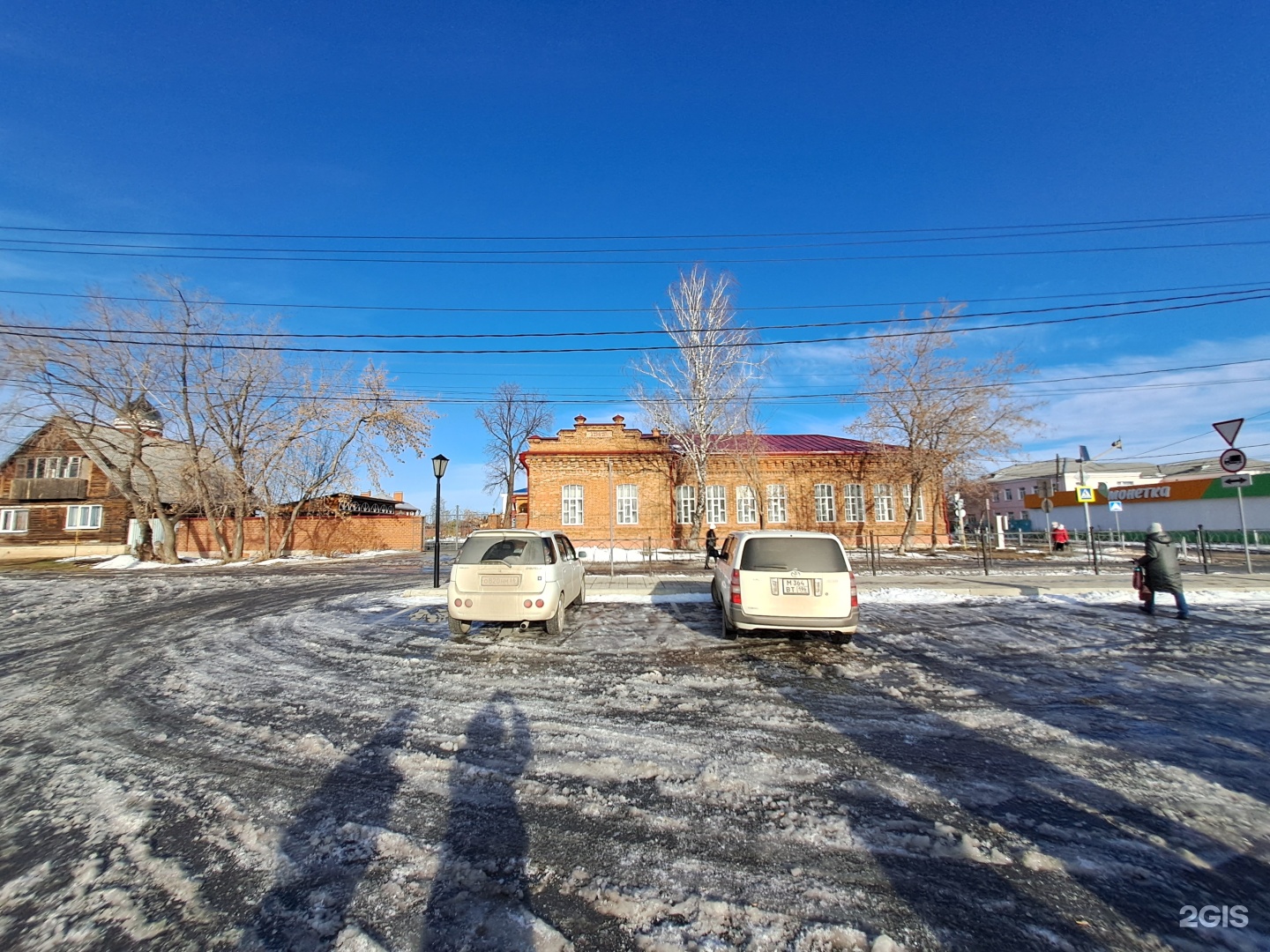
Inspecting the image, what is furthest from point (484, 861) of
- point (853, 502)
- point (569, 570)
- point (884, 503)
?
point (884, 503)

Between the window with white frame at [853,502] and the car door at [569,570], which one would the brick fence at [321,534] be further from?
the car door at [569,570]

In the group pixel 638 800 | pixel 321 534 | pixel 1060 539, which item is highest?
pixel 321 534

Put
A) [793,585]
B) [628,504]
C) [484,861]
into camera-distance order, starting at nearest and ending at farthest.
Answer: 1. [484,861]
2. [793,585]
3. [628,504]

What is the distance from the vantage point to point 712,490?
3077 cm

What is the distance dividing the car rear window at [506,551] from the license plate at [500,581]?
0.24 m

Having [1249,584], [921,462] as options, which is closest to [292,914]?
[1249,584]

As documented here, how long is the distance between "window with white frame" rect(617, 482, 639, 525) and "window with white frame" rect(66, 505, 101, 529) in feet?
108

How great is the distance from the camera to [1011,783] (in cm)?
372

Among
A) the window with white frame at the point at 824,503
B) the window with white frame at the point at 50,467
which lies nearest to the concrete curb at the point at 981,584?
the window with white frame at the point at 824,503

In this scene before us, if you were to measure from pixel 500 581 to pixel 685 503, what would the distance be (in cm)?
2353

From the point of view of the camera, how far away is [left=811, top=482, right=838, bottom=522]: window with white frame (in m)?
31.0

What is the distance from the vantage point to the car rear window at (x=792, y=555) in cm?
743

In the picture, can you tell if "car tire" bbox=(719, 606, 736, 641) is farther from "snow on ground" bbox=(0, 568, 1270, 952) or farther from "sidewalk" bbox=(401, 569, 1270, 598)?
"sidewalk" bbox=(401, 569, 1270, 598)

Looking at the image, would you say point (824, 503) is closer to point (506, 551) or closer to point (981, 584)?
point (981, 584)
